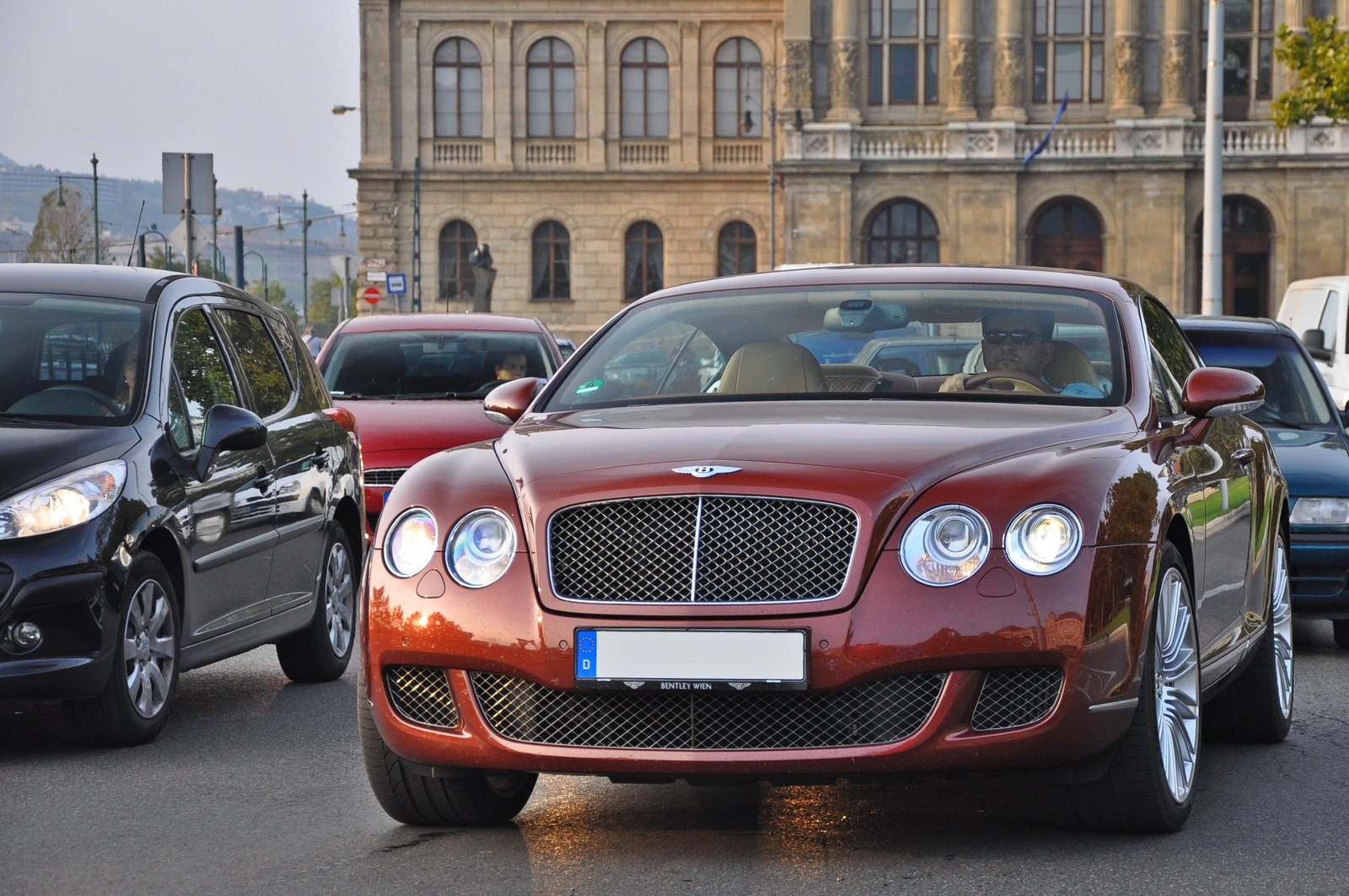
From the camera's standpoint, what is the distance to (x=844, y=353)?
241 inches

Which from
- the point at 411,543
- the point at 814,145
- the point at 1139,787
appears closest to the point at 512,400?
the point at 411,543

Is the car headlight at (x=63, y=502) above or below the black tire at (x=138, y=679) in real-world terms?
above

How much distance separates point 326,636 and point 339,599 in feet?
1.04

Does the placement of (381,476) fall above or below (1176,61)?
below

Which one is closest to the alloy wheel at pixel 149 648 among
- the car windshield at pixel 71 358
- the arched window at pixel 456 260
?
the car windshield at pixel 71 358

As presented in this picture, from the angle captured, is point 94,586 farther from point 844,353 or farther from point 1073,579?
point 1073,579

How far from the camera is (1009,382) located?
19.1 feet

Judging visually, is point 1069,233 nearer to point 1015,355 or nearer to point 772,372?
point 1015,355

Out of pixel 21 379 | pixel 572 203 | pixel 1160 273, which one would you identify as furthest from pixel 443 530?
pixel 572 203

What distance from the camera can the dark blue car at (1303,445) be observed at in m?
9.09

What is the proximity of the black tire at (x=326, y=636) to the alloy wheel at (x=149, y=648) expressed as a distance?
1.17 m

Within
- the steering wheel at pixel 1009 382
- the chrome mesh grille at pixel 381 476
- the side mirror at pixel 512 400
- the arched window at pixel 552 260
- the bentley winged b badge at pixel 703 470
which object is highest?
the arched window at pixel 552 260

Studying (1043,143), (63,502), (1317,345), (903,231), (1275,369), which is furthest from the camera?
(903,231)

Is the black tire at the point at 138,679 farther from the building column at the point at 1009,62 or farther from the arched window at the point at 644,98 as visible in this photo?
the arched window at the point at 644,98
